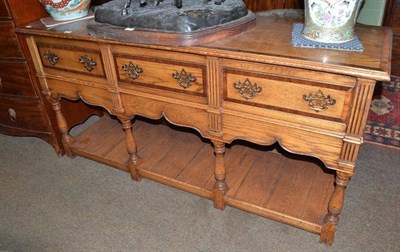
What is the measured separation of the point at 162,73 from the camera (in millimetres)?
1422

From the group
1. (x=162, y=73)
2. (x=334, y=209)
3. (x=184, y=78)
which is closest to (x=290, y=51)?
(x=184, y=78)

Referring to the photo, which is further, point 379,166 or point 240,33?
point 379,166

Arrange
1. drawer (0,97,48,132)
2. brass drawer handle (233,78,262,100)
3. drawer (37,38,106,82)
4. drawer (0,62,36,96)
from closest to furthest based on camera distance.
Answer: brass drawer handle (233,78,262,100) → drawer (37,38,106,82) → drawer (0,62,36,96) → drawer (0,97,48,132)

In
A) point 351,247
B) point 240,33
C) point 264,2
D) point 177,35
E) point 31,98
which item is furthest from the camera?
point 31,98

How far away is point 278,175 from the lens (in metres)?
1.80

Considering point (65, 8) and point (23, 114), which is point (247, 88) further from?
point (23, 114)

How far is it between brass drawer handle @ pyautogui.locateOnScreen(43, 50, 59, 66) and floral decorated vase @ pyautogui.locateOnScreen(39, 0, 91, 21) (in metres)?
0.18

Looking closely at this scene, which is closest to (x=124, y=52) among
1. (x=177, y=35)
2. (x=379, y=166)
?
(x=177, y=35)

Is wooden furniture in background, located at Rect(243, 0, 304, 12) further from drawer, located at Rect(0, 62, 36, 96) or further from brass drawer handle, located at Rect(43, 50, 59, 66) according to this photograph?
drawer, located at Rect(0, 62, 36, 96)

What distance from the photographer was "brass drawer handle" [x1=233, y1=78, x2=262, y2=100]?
1.24 meters

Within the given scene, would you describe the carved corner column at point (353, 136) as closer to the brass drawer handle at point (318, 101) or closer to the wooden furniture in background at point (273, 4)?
the brass drawer handle at point (318, 101)

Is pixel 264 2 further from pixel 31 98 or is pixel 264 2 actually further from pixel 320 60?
pixel 31 98

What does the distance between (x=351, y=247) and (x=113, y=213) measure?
1.14 metres

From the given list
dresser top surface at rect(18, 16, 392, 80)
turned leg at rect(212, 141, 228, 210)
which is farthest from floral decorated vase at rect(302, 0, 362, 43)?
turned leg at rect(212, 141, 228, 210)
